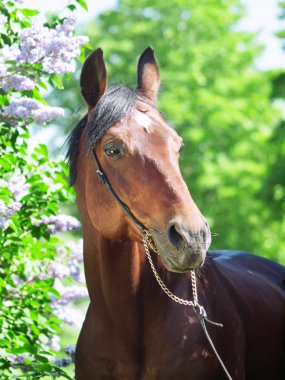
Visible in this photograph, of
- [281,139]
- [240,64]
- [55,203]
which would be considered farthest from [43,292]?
[240,64]

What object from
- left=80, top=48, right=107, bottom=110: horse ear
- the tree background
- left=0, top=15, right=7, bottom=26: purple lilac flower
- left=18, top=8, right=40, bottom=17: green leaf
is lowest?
the tree background

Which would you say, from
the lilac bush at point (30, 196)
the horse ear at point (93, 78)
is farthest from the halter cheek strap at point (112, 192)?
the lilac bush at point (30, 196)

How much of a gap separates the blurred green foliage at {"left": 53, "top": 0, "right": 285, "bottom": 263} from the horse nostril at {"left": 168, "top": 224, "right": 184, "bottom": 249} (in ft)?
57.6

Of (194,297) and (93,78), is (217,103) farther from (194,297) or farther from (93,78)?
(194,297)

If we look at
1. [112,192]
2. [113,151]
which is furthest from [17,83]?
[112,192]

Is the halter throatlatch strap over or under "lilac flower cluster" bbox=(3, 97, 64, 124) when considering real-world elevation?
under

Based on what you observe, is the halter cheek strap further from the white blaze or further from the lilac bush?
the lilac bush

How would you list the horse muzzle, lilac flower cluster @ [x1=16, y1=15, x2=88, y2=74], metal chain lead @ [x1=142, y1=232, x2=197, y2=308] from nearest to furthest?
1. the horse muzzle
2. metal chain lead @ [x1=142, y1=232, x2=197, y2=308]
3. lilac flower cluster @ [x1=16, y1=15, x2=88, y2=74]

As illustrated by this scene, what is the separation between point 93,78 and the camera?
4.68 metres

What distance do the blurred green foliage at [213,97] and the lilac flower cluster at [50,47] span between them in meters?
16.4

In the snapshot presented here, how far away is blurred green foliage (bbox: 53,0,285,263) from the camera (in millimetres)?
23547

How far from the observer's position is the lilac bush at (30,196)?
5098 mm

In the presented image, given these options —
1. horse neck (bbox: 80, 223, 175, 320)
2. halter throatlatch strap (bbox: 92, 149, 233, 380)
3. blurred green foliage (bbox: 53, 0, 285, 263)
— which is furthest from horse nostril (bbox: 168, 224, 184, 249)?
blurred green foliage (bbox: 53, 0, 285, 263)

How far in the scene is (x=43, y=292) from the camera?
5.76 meters
